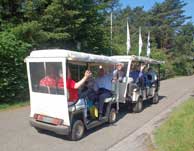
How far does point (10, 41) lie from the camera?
13.0 m

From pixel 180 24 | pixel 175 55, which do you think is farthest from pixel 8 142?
pixel 180 24

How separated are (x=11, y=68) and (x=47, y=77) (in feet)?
19.2

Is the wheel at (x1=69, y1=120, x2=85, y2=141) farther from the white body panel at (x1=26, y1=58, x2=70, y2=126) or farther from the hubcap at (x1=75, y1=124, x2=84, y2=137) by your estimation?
the white body panel at (x1=26, y1=58, x2=70, y2=126)

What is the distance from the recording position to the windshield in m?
7.50

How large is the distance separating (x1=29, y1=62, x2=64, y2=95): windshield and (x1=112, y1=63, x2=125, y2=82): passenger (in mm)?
3260

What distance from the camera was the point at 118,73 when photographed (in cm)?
1099

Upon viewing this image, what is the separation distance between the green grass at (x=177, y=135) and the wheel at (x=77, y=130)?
205 centimetres

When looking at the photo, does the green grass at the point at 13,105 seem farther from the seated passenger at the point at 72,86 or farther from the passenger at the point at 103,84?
the seated passenger at the point at 72,86

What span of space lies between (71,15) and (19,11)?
3012 mm

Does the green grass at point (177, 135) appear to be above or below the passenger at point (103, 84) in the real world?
below

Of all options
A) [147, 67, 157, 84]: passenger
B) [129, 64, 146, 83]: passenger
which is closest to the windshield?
A: [129, 64, 146, 83]: passenger

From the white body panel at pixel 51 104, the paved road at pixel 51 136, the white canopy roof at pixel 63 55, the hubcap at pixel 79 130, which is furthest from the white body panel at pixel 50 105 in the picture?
the white canopy roof at pixel 63 55

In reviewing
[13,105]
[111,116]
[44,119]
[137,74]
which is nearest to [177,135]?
[111,116]

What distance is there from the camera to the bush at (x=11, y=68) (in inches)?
498
